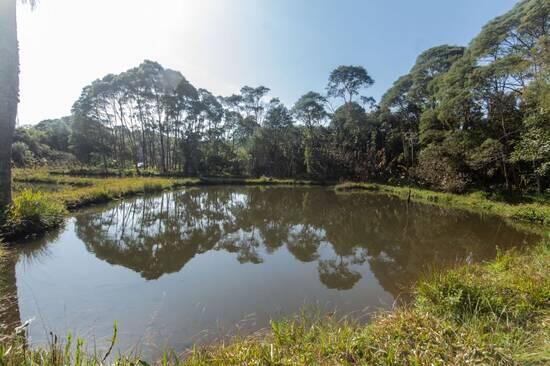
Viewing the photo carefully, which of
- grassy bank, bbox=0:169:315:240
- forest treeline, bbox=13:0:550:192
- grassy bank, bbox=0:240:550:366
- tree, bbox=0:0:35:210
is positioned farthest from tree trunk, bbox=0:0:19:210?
forest treeline, bbox=13:0:550:192

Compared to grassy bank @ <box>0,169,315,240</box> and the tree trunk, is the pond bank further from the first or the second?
the tree trunk

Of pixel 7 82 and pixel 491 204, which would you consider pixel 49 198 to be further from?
pixel 491 204

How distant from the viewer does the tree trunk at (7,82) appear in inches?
214

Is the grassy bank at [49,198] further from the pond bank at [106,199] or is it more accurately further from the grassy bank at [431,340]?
the grassy bank at [431,340]

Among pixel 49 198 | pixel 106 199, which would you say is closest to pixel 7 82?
pixel 49 198

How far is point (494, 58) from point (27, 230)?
1820 centimetres

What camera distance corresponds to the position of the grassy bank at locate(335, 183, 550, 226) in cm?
862

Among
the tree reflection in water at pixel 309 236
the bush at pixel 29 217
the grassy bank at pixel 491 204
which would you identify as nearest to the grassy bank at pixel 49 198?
the bush at pixel 29 217

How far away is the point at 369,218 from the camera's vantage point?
32.3 ft

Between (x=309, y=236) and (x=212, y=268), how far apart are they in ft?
11.4

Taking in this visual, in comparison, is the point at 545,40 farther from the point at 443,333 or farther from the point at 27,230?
the point at 27,230

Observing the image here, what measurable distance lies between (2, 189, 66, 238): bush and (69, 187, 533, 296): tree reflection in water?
0.73m

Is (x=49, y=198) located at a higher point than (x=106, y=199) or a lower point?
higher

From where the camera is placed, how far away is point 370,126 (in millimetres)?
24031
